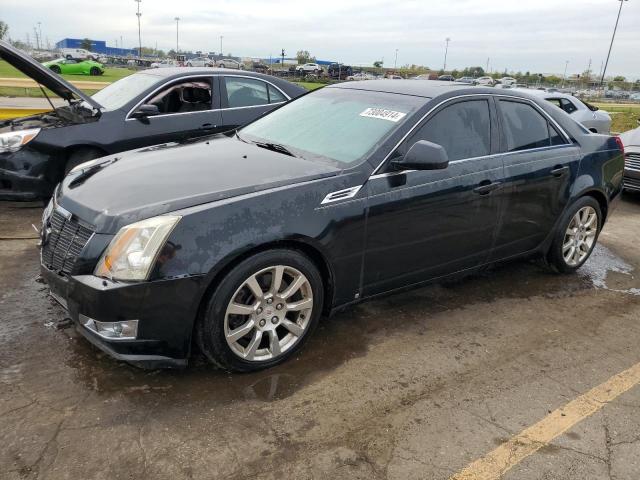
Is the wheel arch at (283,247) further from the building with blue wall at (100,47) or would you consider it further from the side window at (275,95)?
the building with blue wall at (100,47)

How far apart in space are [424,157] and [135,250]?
1.72m

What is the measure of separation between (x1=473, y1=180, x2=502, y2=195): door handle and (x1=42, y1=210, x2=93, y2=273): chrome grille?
252 cm

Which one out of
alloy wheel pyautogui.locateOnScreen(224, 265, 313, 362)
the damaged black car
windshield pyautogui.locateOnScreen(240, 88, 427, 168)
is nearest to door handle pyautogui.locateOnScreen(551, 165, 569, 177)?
windshield pyautogui.locateOnScreen(240, 88, 427, 168)

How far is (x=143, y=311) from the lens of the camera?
8.77 ft

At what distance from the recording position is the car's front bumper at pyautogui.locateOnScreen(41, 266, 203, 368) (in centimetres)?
265

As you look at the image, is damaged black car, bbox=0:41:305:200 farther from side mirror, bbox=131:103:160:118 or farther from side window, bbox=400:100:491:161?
side window, bbox=400:100:491:161

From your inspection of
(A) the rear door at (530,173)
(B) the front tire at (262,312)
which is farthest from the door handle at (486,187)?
(B) the front tire at (262,312)

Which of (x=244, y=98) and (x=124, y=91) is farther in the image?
(x=244, y=98)

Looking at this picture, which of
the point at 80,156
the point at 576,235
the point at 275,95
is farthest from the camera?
the point at 275,95

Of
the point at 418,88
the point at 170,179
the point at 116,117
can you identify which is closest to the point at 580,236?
the point at 418,88

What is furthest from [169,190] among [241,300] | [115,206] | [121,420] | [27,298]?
[27,298]

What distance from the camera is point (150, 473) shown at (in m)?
2.32

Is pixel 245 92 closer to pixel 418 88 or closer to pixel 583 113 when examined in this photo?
pixel 418 88

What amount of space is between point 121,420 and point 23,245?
2.93m
